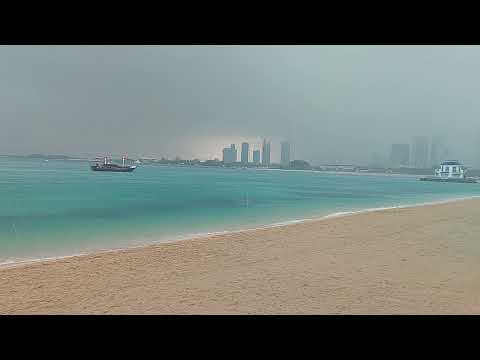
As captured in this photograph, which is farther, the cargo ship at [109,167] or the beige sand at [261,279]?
the cargo ship at [109,167]

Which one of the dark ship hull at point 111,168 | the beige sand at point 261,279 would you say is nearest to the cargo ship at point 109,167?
the dark ship hull at point 111,168

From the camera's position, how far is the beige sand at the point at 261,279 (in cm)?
336

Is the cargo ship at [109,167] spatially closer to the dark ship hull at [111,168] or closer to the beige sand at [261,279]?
the dark ship hull at [111,168]

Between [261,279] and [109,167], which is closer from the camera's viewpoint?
[261,279]

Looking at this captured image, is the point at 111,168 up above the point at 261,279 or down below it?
below

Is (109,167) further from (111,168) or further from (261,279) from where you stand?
(261,279)

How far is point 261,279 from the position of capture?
171 inches

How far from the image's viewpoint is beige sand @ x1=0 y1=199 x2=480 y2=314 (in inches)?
132

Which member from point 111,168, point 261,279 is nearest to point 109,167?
point 111,168

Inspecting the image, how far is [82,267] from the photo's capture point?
199 inches

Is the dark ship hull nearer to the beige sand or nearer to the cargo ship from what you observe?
the cargo ship

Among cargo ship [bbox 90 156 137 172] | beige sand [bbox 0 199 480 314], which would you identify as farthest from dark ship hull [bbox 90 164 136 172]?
beige sand [bbox 0 199 480 314]
